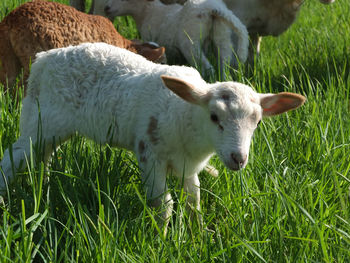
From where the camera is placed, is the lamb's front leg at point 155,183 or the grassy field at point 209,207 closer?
the grassy field at point 209,207

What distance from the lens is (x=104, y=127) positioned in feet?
10.4

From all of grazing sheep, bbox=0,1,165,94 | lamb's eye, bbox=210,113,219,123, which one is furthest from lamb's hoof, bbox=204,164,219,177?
grazing sheep, bbox=0,1,165,94

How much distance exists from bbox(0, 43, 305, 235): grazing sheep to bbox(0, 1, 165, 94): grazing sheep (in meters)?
1.14

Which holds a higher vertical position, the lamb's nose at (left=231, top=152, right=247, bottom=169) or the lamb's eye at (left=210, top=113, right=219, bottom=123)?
the lamb's eye at (left=210, top=113, right=219, bottom=123)

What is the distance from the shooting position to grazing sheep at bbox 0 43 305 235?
8.72ft

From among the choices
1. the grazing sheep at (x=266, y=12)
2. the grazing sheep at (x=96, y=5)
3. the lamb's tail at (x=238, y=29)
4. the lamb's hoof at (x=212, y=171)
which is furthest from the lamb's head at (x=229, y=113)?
the grazing sheep at (x=96, y=5)

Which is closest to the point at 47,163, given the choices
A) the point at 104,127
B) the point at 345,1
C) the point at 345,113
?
the point at 104,127

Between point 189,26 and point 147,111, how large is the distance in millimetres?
3340

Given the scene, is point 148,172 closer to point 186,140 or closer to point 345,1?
point 186,140

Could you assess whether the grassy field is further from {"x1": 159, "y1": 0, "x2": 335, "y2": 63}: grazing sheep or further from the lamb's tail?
{"x1": 159, "y1": 0, "x2": 335, "y2": 63}: grazing sheep

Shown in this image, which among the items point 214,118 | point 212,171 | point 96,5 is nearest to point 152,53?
point 212,171

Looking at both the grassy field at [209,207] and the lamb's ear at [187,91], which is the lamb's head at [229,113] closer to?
the lamb's ear at [187,91]

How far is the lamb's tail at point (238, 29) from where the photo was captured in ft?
18.3

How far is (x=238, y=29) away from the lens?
5.66 m
